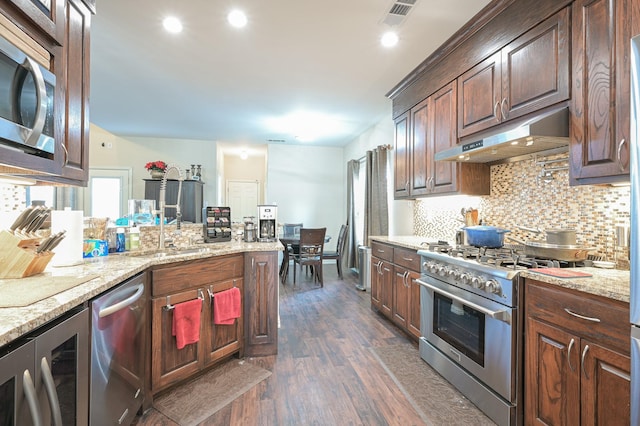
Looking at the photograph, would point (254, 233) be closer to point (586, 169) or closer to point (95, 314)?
point (95, 314)

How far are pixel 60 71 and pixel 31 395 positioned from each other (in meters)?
1.32

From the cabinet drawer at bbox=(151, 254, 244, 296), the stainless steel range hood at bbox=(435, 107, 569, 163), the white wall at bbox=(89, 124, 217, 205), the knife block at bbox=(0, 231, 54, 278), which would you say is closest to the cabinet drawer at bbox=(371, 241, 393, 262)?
the stainless steel range hood at bbox=(435, 107, 569, 163)

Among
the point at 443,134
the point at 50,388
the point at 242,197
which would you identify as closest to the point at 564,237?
the point at 443,134

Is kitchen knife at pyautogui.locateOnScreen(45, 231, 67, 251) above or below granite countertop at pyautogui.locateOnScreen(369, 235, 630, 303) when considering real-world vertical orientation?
above

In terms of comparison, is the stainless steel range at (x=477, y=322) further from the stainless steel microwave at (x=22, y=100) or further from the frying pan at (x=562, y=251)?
the stainless steel microwave at (x=22, y=100)

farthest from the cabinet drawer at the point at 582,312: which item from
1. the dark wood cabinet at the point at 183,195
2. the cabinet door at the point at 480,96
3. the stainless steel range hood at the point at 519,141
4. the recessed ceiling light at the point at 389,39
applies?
the dark wood cabinet at the point at 183,195

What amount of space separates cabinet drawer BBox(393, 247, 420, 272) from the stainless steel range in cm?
18

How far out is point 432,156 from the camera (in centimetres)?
304

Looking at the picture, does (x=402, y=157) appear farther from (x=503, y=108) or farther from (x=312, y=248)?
(x=312, y=248)

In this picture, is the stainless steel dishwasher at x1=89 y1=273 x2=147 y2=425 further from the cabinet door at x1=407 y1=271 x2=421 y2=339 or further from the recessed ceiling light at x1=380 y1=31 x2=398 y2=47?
the recessed ceiling light at x1=380 y1=31 x2=398 y2=47

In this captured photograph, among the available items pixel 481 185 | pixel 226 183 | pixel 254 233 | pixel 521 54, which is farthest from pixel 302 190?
pixel 521 54

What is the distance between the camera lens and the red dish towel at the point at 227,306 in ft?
7.32

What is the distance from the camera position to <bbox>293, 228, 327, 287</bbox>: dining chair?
485 cm

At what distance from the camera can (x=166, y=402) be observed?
1933mm
